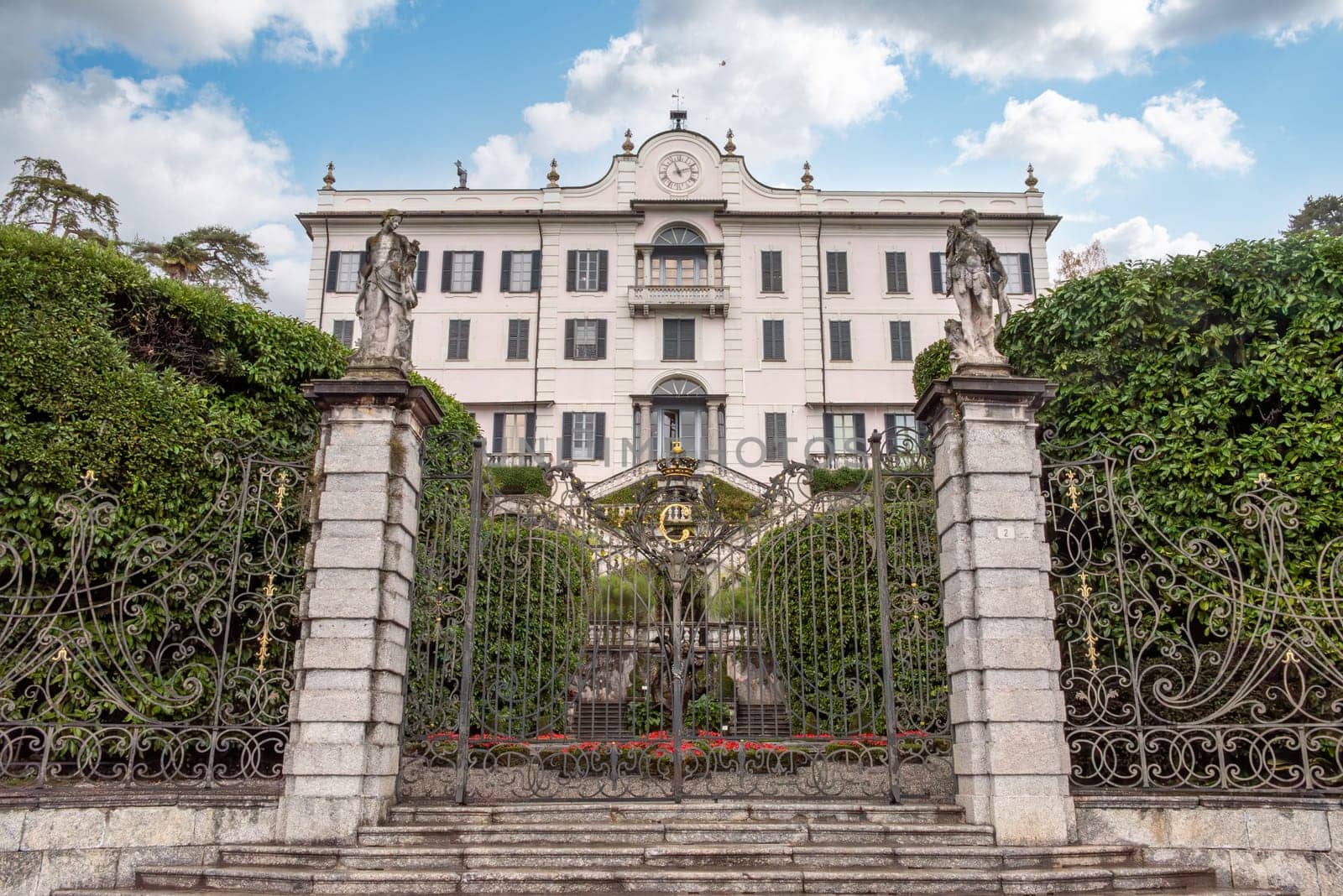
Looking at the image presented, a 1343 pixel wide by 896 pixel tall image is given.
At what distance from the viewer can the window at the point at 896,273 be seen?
1276 inches

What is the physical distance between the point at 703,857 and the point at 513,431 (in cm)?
2491

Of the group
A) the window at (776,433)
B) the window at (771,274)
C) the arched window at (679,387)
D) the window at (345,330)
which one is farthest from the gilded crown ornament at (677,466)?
the window at (345,330)

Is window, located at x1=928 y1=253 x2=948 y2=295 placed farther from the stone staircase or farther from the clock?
the stone staircase

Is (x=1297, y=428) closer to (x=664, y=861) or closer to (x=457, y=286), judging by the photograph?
(x=664, y=861)

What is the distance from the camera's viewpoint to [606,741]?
8.84m

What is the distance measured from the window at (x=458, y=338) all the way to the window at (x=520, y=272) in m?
1.89

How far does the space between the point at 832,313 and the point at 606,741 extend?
2547 cm

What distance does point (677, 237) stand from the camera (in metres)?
32.9

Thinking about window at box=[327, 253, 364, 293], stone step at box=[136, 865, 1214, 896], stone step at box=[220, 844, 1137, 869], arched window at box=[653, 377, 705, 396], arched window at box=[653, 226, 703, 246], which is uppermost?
arched window at box=[653, 226, 703, 246]

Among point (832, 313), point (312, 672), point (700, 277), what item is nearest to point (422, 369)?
point (700, 277)

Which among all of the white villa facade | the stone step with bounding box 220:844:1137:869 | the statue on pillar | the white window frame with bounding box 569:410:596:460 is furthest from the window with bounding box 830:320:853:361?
the stone step with bounding box 220:844:1137:869

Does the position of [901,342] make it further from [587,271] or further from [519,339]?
[519,339]

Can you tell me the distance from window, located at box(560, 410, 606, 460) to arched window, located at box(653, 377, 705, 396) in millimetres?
2295

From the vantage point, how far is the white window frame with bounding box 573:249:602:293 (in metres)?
32.5
